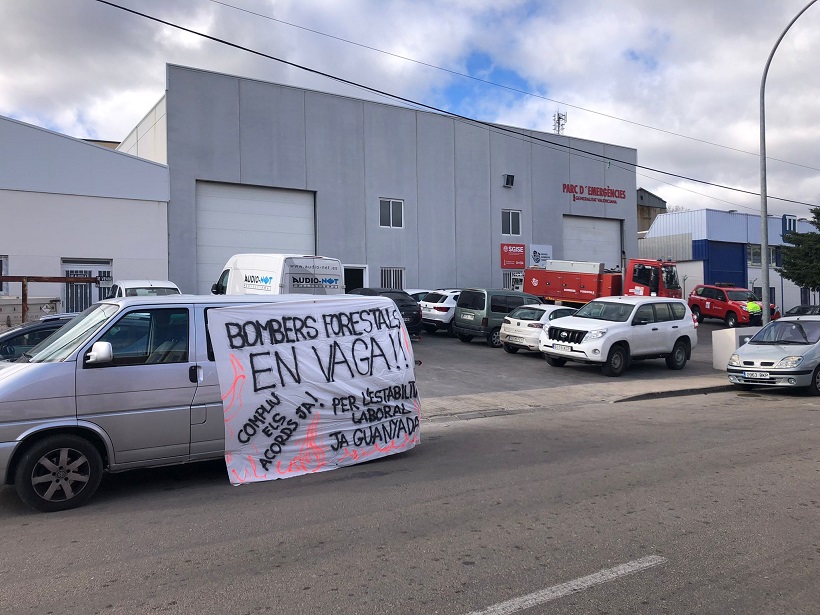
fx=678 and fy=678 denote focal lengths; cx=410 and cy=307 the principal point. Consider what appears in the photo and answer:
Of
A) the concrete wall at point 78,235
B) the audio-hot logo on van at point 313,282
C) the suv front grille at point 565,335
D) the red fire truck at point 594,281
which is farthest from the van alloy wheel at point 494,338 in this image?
the concrete wall at point 78,235

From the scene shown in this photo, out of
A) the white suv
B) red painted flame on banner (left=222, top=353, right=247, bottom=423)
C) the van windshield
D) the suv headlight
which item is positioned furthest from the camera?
the white suv

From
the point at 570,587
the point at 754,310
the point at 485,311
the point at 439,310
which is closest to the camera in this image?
the point at 570,587

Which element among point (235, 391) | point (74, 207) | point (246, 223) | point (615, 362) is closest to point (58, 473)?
point (235, 391)

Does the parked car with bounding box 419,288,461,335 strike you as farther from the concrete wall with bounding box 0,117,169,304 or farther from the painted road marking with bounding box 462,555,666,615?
the painted road marking with bounding box 462,555,666,615

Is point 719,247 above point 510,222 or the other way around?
the other way around

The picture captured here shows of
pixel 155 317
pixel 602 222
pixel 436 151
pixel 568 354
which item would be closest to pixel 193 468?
pixel 155 317

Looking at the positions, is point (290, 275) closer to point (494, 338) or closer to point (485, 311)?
point (485, 311)

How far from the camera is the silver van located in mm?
6004

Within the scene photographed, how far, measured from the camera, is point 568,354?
1666 centimetres

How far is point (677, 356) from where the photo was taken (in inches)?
717

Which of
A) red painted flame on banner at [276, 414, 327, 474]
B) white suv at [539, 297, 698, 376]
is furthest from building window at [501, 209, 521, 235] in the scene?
red painted flame on banner at [276, 414, 327, 474]

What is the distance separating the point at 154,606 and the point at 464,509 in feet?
9.29

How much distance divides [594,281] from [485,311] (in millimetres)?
7323

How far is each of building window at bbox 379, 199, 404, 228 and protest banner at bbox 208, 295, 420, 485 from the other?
71.7ft
